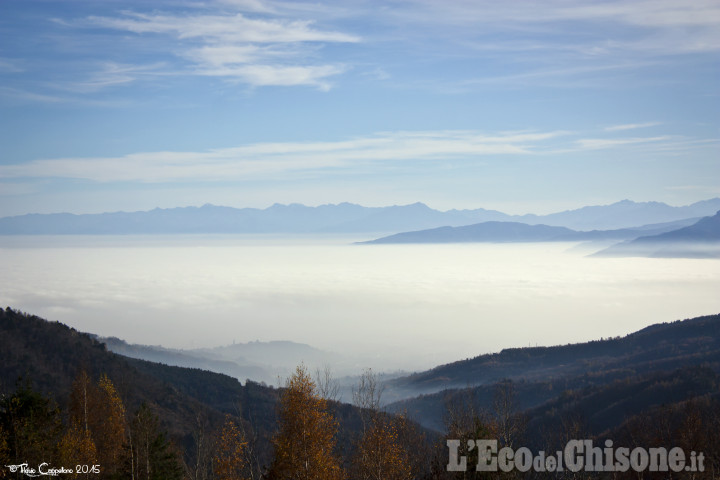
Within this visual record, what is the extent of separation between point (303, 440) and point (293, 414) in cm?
111

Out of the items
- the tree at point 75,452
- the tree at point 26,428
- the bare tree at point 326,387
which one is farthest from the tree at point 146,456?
the bare tree at point 326,387

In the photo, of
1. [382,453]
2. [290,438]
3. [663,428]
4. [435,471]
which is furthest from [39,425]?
[663,428]

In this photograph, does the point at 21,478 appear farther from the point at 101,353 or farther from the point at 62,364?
the point at 101,353

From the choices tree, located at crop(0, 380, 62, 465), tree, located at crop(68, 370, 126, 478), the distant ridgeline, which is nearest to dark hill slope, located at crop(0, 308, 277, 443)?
the distant ridgeline

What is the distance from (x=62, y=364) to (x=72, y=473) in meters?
79.0

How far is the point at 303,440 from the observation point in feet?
86.8

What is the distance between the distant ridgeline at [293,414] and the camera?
27.4m

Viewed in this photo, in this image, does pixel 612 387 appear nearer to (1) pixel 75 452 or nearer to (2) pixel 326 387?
(2) pixel 326 387

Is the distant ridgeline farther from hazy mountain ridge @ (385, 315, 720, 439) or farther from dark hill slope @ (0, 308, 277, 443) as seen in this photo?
hazy mountain ridge @ (385, 315, 720, 439)

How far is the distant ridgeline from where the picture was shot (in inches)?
1078

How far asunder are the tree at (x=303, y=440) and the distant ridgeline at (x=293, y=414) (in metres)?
0.05

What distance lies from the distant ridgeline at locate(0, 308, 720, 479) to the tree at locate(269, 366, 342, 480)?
5 centimetres

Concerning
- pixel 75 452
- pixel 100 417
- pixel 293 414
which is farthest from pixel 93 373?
pixel 293 414

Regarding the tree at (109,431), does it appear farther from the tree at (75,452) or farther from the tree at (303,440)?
the tree at (303,440)
